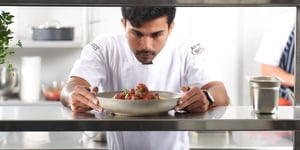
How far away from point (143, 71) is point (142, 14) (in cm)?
39

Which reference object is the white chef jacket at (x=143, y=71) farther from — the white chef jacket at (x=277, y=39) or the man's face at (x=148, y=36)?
the white chef jacket at (x=277, y=39)

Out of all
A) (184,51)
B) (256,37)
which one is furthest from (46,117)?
(256,37)

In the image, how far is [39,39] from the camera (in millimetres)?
4281

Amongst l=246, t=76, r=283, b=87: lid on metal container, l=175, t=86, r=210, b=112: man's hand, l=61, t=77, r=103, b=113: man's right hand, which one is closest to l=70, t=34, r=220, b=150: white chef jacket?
l=61, t=77, r=103, b=113: man's right hand

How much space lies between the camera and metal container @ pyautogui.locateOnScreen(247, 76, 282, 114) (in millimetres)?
1354

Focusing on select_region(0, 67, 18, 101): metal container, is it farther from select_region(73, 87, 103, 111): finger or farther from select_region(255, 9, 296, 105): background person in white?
select_region(73, 87, 103, 111): finger

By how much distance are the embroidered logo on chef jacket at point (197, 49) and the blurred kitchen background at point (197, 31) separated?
2.13 meters

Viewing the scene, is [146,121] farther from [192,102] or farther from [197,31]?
[197,31]

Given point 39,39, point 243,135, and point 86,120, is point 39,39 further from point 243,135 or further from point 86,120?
point 86,120

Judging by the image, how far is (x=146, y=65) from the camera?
2430mm

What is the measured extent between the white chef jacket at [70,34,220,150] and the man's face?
0.12 metres

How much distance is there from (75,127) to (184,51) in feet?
3.93

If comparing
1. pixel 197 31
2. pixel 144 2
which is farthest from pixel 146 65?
pixel 197 31

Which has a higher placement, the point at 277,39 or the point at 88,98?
the point at 277,39
